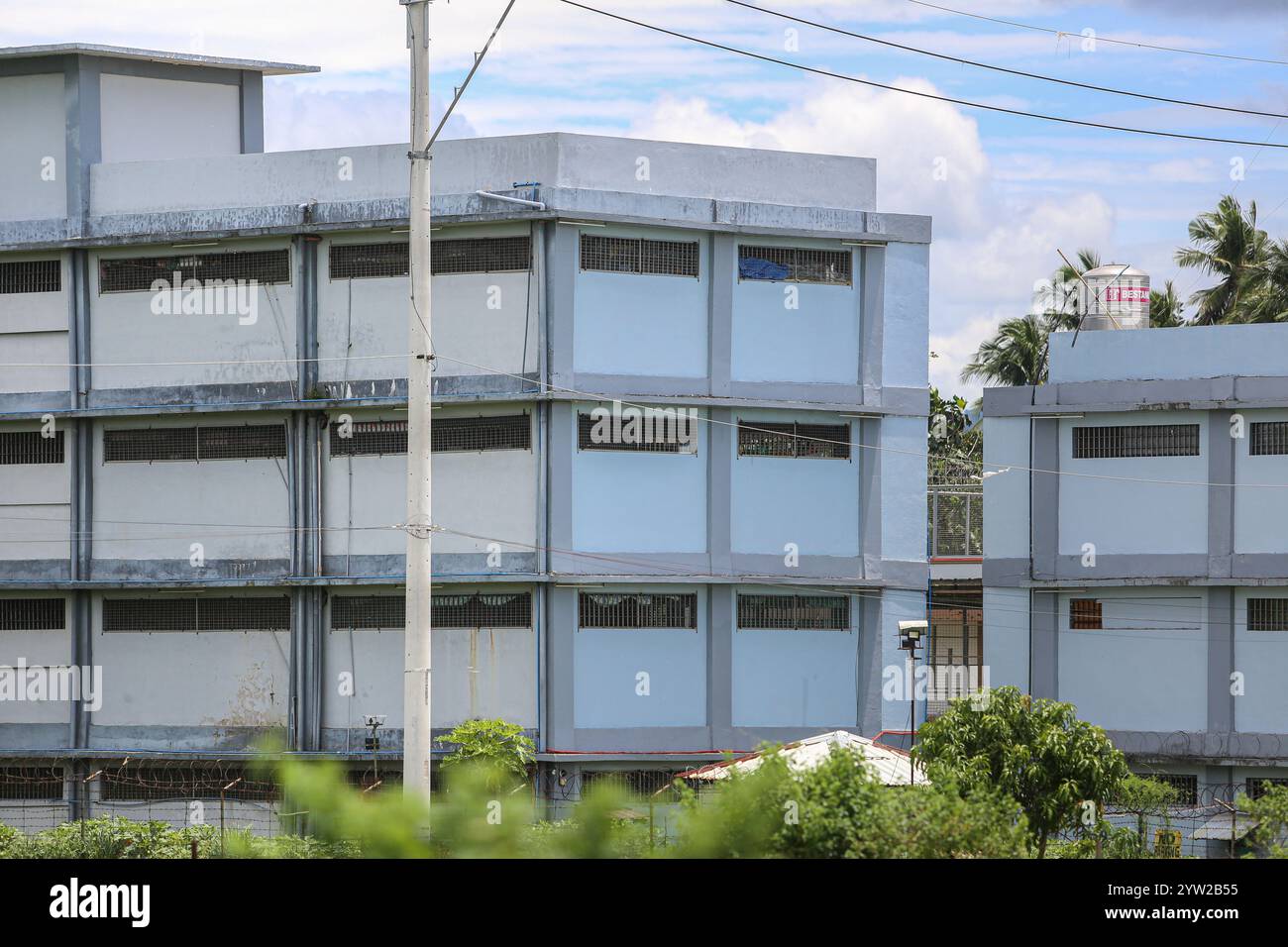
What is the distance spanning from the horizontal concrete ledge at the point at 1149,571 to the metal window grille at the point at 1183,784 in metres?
3.21

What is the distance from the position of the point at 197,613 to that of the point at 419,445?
1193 centimetres

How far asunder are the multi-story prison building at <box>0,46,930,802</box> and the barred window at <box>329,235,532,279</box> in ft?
0.18

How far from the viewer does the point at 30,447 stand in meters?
26.8

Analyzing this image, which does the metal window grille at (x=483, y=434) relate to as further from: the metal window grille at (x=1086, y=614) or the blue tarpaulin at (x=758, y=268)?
the metal window grille at (x=1086, y=614)

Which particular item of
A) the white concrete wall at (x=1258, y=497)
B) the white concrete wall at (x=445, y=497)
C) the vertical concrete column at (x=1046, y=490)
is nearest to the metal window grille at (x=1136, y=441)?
the vertical concrete column at (x=1046, y=490)

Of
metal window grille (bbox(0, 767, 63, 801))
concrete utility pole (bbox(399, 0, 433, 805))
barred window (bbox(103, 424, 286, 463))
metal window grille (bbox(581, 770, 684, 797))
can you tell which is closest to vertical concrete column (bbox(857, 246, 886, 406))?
metal window grille (bbox(581, 770, 684, 797))

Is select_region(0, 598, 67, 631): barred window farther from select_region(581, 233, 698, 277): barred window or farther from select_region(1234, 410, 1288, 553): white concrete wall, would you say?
select_region(1234, 410, 1288, 553): white concrete wall

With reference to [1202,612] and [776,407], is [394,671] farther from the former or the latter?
[1202,612]

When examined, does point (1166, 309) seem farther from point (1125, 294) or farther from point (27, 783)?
point (27, 783)

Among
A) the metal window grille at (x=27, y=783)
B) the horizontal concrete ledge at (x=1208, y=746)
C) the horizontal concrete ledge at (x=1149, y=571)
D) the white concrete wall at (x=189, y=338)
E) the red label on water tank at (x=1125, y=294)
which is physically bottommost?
the metal window grille at (x=27, y=783)

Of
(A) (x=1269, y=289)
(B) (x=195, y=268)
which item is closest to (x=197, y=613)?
(B) (x=195, y=268)

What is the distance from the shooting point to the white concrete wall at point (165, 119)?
88.9ft

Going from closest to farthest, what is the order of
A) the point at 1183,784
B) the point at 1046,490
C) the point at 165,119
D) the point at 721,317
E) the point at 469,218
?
1. the point at 469,218
2. the point at 1183,784
3. the point at 721,317
4. the point at 1046,490
5. the point at 165,119

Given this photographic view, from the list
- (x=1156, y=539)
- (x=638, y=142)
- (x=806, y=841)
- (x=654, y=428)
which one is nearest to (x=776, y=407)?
(x=654, y=428)
